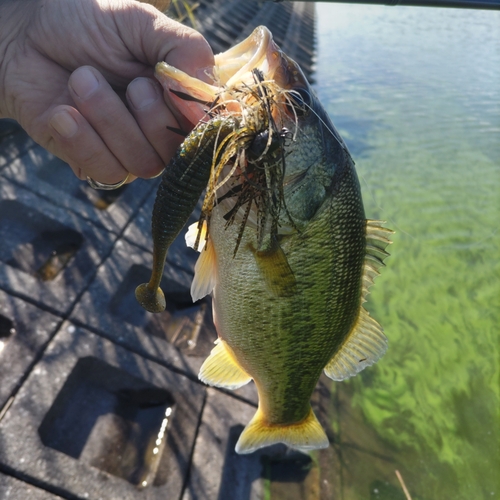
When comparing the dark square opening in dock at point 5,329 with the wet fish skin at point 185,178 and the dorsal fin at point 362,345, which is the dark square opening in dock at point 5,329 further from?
the dorsal fin at point 362,345

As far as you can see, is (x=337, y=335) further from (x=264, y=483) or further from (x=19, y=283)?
(x=19, y=283)

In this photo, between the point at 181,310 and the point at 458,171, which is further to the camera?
the point at 458,171

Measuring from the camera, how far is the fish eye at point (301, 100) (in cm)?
165

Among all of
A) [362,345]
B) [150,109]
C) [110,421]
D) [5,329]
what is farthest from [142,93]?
[110,421]

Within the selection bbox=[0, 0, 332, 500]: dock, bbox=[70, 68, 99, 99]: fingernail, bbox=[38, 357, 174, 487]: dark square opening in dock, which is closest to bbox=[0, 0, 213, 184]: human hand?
bbox=[70, 68, 99, 99]: fingernail

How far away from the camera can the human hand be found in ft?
6.09

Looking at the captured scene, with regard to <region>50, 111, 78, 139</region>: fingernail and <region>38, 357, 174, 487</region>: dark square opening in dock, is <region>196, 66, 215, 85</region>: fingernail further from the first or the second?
<region>38, 357, 174, 487</region>: dark square opening in dock

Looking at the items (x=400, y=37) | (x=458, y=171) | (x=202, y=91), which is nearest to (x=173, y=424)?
(x=202, y=91)

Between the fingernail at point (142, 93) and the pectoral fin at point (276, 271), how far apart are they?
81 centimetres

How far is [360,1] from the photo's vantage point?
11.7 feet

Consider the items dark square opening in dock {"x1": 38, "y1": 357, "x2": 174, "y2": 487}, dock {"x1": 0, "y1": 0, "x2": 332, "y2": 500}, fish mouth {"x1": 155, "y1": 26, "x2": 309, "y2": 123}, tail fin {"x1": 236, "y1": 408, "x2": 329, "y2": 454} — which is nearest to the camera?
fish mouth {"x1": 155, "y1": 26, "x2": 309, "y2": 123}

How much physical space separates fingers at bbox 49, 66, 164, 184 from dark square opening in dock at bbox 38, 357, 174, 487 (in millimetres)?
2411

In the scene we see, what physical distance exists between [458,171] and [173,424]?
30.2ft

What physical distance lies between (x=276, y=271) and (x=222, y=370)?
948mm
